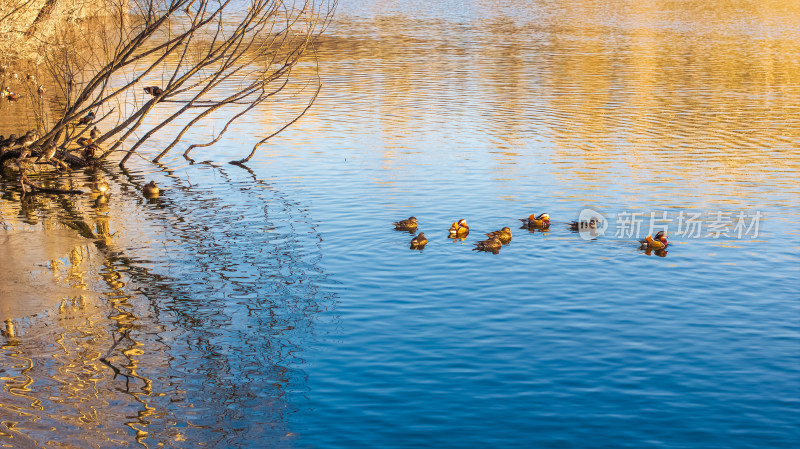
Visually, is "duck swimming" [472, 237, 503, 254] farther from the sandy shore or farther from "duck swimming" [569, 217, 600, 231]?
the sandy shore

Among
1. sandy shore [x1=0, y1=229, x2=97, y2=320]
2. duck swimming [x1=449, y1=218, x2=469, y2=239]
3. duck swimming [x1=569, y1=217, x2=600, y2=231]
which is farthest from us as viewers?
duck swimming [x1=569, y1=217, x2=600, y2=231]

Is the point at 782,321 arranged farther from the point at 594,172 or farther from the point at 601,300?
the point at 594,172

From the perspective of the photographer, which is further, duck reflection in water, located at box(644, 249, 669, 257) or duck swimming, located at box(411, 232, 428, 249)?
duck swimming, located at box(411, 232, 428, 249)

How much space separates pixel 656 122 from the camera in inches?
1447

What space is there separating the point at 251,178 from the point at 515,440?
17.9m

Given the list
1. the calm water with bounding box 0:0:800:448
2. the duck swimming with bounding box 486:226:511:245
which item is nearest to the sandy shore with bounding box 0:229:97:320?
the calm water with bounding box 0:0:800:448

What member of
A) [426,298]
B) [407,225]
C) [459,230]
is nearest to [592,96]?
[459,230]

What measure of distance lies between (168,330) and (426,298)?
5144 mm

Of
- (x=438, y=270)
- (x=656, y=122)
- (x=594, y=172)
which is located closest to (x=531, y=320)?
(x=438, y=270)

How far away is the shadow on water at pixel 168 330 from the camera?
483 inches

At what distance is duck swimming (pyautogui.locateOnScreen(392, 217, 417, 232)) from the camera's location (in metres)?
21.6

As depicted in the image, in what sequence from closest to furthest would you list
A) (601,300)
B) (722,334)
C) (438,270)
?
(722,334), (601,300), (438,270)

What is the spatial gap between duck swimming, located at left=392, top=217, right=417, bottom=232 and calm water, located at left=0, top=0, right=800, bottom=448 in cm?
23

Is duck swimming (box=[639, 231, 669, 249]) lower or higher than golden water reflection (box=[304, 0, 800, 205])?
lower
